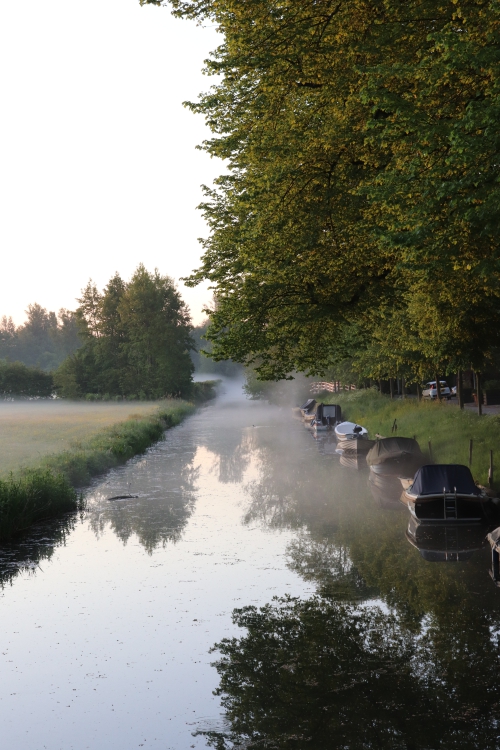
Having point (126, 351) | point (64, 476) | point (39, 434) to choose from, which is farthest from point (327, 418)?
point (126, 351)

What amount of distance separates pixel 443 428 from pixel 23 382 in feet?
290

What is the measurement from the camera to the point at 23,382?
367 feet

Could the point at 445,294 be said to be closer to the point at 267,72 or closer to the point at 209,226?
the point at 267,72

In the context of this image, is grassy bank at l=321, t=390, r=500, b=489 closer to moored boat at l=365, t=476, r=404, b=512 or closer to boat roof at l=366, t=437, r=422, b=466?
boat roof at l=366, t=437, r=422, b=466

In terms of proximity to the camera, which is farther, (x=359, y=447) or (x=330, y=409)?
(x=330, y=409)

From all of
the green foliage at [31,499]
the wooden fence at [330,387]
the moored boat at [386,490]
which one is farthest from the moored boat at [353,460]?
the wooden fence at [330,387]

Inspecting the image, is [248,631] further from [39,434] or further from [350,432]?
[39,434]

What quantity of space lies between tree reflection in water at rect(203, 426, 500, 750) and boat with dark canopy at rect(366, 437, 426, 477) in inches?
384

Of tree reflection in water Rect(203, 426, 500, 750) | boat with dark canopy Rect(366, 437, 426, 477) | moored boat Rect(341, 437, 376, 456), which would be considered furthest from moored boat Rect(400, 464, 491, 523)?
moored boat Rect(341, 437, 376, 456)

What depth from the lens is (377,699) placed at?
Result: 1052 centimetres

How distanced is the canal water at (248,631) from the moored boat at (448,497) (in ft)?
1.89

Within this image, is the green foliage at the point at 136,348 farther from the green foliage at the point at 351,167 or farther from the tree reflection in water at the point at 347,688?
the tree reflection in water at the point at 347,688

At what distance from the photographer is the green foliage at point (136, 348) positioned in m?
100

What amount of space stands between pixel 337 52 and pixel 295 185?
3889 mm
